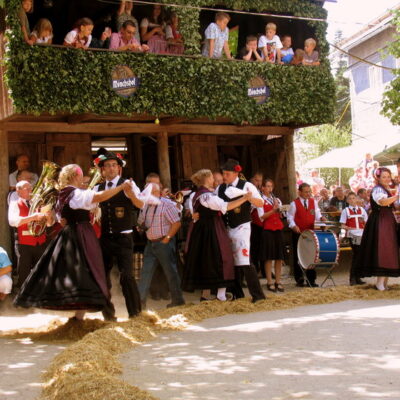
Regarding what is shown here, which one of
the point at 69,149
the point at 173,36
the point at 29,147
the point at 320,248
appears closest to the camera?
the point at 320,248

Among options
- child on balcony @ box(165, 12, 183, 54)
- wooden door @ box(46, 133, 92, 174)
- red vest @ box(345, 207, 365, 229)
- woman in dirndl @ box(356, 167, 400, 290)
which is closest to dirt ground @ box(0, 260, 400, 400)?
woman in dirndl @ box(356, 167, 400, 290)

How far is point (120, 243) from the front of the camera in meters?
9.21

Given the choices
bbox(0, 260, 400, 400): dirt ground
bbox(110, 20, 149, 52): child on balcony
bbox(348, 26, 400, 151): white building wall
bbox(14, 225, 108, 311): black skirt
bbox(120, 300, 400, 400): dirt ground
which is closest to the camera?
bbox(120, 300, 400, 400): dirt ground

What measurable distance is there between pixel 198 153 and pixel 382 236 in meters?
5.90

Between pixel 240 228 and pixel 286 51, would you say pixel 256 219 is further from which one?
pixel 286 51

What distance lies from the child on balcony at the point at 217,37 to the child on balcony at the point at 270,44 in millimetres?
1129

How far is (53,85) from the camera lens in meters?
12.0

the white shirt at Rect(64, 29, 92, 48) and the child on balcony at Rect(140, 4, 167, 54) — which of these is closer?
the white shirt at Rect(64, 29, 92, 48)

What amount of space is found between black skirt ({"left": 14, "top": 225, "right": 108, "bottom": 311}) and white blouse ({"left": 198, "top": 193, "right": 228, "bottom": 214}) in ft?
7.82

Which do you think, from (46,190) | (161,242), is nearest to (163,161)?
(161,242)

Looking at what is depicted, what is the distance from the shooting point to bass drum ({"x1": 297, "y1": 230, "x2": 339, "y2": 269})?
12.9 m

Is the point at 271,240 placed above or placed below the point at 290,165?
below

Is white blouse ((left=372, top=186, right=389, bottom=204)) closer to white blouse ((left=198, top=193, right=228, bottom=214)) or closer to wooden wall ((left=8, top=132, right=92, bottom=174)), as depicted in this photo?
white blouse ((left=198, top=193, right=228, bottom=214))

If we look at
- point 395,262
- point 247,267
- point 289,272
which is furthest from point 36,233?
point 289,272
